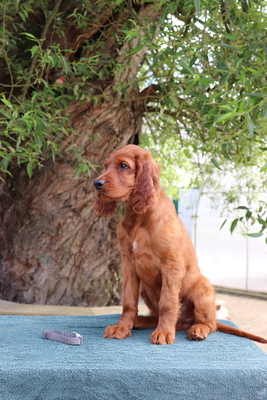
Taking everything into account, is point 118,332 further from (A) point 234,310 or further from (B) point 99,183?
(A) point 234,310

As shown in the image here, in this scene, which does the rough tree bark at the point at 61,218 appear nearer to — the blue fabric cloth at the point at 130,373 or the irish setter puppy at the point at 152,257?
the irish setter puppy at the point at 152,257

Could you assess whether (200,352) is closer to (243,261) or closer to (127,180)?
(127,180)

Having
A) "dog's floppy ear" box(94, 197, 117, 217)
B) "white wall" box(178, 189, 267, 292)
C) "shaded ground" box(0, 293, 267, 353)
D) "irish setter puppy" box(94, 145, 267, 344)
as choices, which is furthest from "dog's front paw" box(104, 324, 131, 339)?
"white wall" box(178, 189, 267, 292)

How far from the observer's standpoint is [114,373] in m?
1.59

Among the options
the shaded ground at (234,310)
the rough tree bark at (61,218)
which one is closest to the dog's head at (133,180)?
the shaded ground at (234,310)

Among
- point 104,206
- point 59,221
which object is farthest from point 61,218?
point 104,206

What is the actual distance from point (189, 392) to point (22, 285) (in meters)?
3.14

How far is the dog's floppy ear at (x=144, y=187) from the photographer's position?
6.72ft

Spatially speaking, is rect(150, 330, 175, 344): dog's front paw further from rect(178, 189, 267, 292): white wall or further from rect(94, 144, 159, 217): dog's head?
rect(178, 189, 267, 292): white wall

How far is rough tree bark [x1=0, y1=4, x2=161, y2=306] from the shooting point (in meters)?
Answer: 4.30

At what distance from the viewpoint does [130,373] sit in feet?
5.22

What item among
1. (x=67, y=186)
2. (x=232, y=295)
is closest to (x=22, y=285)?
(x=67, y=186)

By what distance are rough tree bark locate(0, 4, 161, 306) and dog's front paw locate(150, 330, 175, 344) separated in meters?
2.41

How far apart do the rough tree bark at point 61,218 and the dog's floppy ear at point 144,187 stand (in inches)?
85.9
